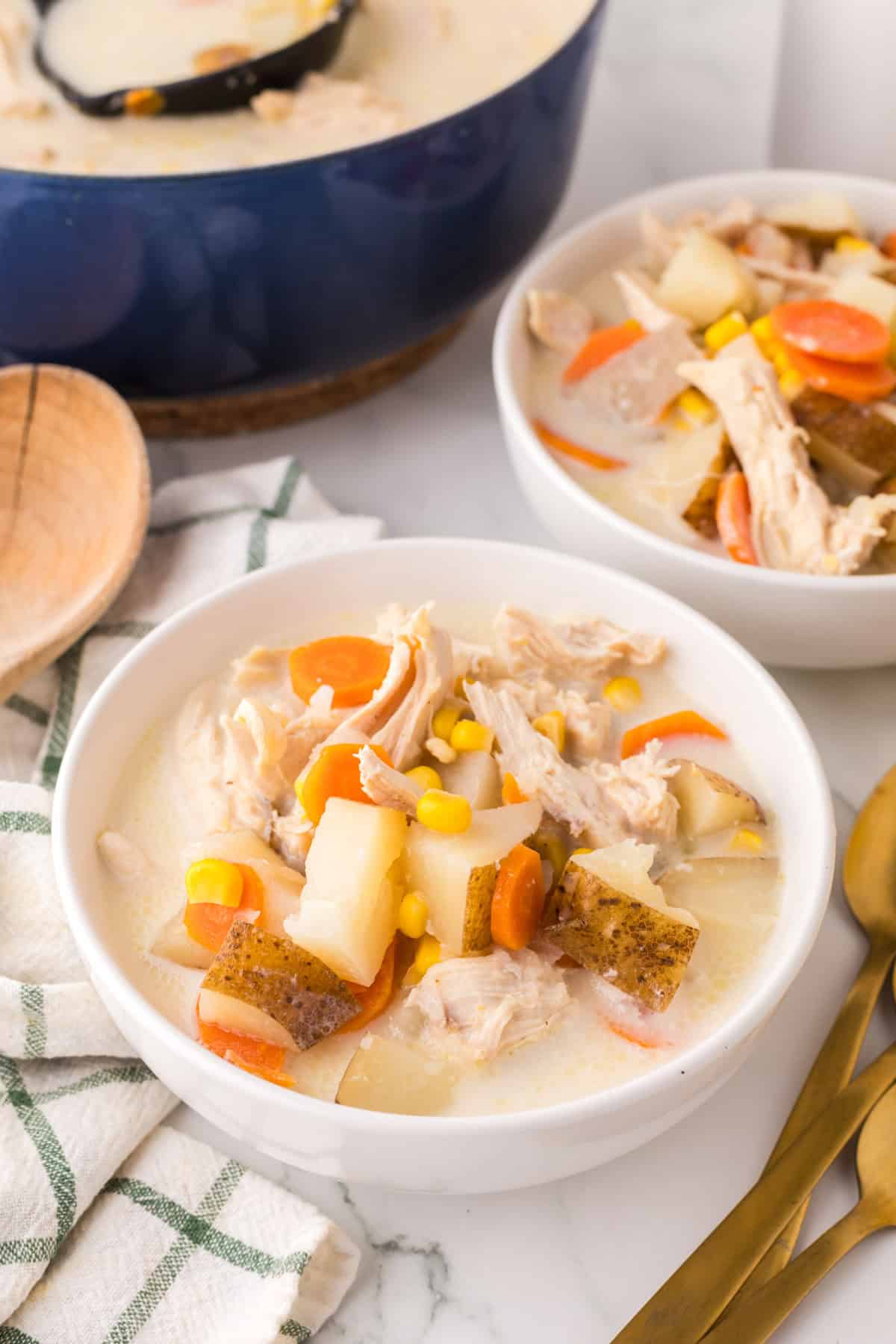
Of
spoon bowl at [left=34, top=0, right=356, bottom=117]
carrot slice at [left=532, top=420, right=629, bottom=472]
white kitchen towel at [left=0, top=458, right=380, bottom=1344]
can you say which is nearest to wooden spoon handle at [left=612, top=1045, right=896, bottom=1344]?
white kitchen towel at [left=0, top=458, right=380, bottom=1344]

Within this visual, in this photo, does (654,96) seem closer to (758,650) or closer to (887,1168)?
(758,650)

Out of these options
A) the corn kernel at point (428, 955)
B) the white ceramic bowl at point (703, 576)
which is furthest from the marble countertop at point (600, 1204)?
the corn kernel at point (428, 955)

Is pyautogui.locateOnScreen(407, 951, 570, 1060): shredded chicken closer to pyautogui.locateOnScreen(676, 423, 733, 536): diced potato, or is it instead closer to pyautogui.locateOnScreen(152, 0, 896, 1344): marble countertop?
pyautogui.locateOnScreen(152, 0, 896, 1344): marble countertop


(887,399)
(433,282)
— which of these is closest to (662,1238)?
(887,399)

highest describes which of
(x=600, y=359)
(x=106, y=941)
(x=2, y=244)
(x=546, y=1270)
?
(x=2, y=244)

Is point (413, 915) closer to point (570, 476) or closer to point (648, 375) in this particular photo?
point (570, 476)

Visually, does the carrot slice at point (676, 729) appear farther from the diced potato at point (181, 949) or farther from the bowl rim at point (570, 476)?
the diced potato at point (181, 949)
